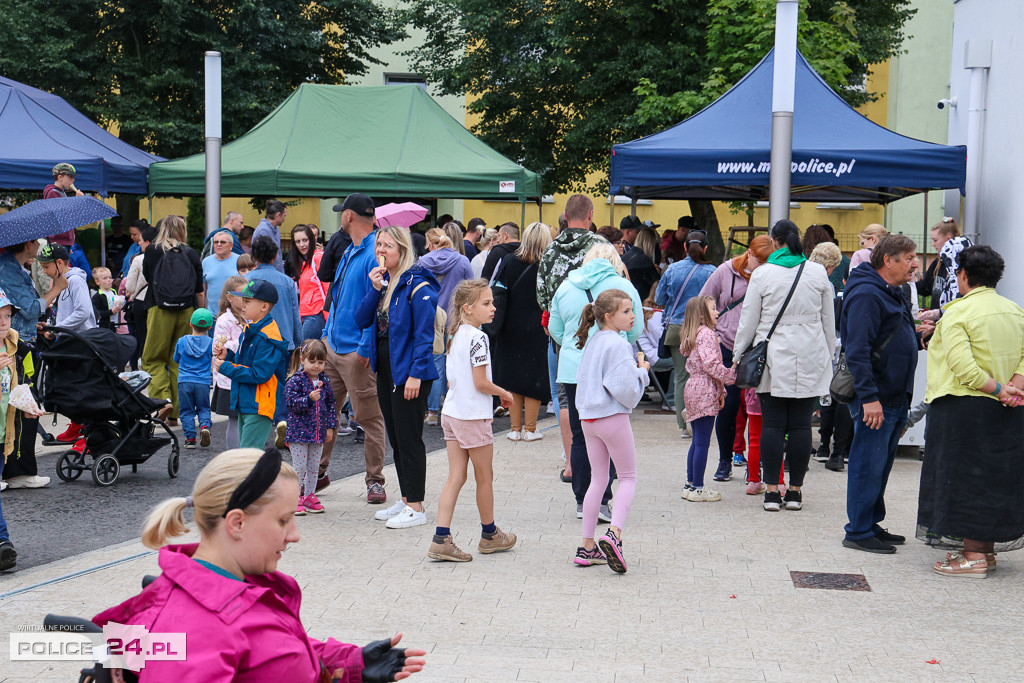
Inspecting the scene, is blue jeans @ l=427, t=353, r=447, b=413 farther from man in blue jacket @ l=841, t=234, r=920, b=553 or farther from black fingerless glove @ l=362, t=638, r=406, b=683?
black fingerless glove @ l=362, t=638, r=406, b=683

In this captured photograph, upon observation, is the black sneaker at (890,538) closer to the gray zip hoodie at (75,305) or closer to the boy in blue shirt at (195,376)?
the boy in blue shirt at (195,376)

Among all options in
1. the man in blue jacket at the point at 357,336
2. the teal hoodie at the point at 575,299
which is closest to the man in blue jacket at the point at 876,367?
the teal hoodie at the point at 575,299

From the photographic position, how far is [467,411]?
6254 mm

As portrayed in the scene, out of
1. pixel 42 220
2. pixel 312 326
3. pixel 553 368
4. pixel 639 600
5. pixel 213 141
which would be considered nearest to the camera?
pixel 639 600

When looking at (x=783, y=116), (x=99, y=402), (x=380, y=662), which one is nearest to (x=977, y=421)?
(x=380, y=662)

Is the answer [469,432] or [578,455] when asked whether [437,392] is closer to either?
[578,455]

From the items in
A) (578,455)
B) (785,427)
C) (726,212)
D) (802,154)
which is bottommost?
(578,455)

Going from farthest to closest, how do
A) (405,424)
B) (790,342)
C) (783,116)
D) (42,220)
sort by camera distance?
(783,116) → (42,220) → (790,342) → (405,424)

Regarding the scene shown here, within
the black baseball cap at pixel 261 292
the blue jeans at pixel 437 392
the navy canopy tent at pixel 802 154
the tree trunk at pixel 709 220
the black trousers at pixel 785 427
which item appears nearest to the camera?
the black baseball cap at pixel 261 292

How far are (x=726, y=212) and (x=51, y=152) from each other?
23081mm

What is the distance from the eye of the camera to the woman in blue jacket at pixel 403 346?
263 inches

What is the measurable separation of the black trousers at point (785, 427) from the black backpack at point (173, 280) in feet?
19.6

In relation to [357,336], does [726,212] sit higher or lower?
higher

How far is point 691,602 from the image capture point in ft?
18.3
